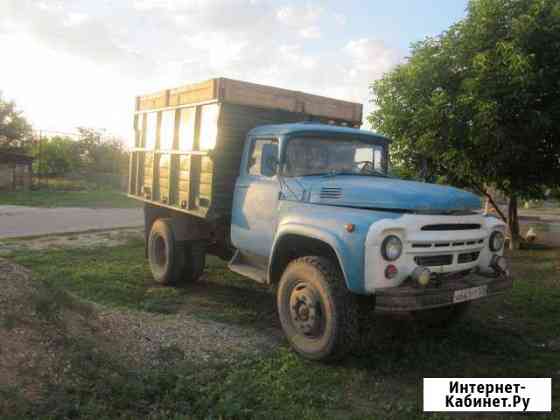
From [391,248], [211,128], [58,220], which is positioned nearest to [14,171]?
[58,220]

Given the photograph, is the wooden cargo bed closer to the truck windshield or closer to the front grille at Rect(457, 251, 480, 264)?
the truck windshield

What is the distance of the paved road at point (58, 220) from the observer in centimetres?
1232

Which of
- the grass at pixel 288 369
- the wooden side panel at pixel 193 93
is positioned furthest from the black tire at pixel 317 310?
the wooden side panel at pixel 193 93

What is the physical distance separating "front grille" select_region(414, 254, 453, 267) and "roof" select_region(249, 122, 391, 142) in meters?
1.90

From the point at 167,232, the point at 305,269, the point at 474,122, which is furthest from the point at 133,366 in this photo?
the point at 474,122

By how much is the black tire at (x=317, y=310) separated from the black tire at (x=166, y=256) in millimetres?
2701

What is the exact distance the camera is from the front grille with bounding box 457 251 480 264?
4449mm

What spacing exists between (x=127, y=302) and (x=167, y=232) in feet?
4.45

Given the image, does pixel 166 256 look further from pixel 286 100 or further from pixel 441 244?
pixel 441 244

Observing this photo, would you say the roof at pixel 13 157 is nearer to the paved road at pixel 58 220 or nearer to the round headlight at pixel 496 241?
the paved road at pixel 58 220

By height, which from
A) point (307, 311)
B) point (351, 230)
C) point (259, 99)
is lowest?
point (307, 311)

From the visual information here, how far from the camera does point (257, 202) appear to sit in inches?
215

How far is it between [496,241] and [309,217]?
1.88 metres

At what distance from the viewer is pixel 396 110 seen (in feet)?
34.2
